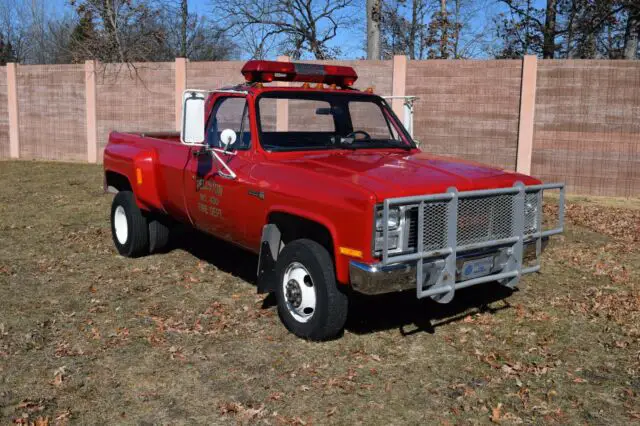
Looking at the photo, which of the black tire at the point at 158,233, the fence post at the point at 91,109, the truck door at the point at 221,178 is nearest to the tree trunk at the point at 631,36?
the fence post at the point at 91,109

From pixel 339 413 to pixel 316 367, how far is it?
679 mm

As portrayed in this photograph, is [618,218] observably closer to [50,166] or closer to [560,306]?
[560,306]

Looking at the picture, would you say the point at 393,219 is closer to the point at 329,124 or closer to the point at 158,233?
the point at 329,124

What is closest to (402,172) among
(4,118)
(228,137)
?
(228,137)

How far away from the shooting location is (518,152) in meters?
13.6

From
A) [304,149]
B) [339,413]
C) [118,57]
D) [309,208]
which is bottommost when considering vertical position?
[339,413]

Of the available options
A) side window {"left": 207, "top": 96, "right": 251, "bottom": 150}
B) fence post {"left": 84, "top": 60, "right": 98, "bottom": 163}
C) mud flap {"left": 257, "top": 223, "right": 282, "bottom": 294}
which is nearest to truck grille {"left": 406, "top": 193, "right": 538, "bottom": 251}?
mud flap {"left": 257, "top": 223, "right": 282, "bottom": 294}

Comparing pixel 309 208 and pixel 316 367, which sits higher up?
pixel 309 208

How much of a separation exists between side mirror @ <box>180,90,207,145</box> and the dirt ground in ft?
5.14

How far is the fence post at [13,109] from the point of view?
19.3 meters

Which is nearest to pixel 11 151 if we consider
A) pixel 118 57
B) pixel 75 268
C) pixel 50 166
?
pixel 50 166

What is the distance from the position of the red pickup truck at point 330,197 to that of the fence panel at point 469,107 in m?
7.46

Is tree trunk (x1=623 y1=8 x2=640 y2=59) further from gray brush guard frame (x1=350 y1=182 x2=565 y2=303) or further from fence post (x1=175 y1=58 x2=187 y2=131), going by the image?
gray brush guard frame (x1=350 y1=182 x2=565 y2=303)

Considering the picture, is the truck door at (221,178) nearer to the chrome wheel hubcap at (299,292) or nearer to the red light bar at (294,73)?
the red light bar at (294,73)
